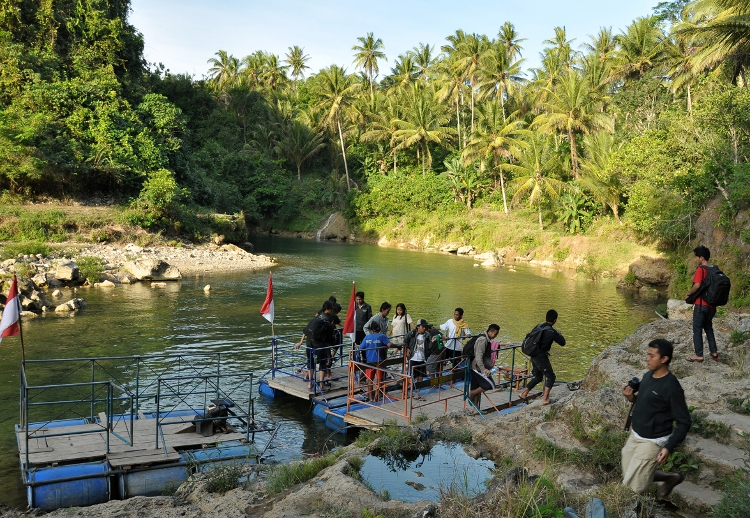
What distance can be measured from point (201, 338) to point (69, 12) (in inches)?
1376

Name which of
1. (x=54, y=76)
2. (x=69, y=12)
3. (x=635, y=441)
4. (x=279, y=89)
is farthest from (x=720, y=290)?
(x=279, y=89)

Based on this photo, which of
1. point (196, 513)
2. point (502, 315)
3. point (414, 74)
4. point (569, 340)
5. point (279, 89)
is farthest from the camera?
point (279, 89)

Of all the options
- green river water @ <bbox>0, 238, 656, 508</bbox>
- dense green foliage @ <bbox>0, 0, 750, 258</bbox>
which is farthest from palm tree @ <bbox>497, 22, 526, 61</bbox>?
green river water @ <bbox>0, 238, 656, 508</bbox>

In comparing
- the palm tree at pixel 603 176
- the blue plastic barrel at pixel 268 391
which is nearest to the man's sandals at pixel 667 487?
the blue plastic barrel at pixel 268 391

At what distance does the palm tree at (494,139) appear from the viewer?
5316cm

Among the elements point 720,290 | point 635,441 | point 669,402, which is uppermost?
point 720,290

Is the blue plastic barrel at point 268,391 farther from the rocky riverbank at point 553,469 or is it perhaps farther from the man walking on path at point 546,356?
the man walking on path at point 546,356

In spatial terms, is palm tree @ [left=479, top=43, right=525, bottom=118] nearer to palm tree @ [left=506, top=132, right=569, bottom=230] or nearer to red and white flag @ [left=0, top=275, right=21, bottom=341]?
palm tree @ [left=506, top=132, right=569, bottom=230]

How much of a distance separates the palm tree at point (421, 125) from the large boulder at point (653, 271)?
2974cm

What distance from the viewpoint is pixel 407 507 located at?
6.57 metres

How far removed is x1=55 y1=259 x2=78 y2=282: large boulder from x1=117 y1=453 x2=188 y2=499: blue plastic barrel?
21.4 metres

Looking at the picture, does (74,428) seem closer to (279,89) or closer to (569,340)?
(569,340)

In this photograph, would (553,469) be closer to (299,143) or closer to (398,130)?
(398,130)

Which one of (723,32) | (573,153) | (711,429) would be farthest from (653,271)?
(711,429)
